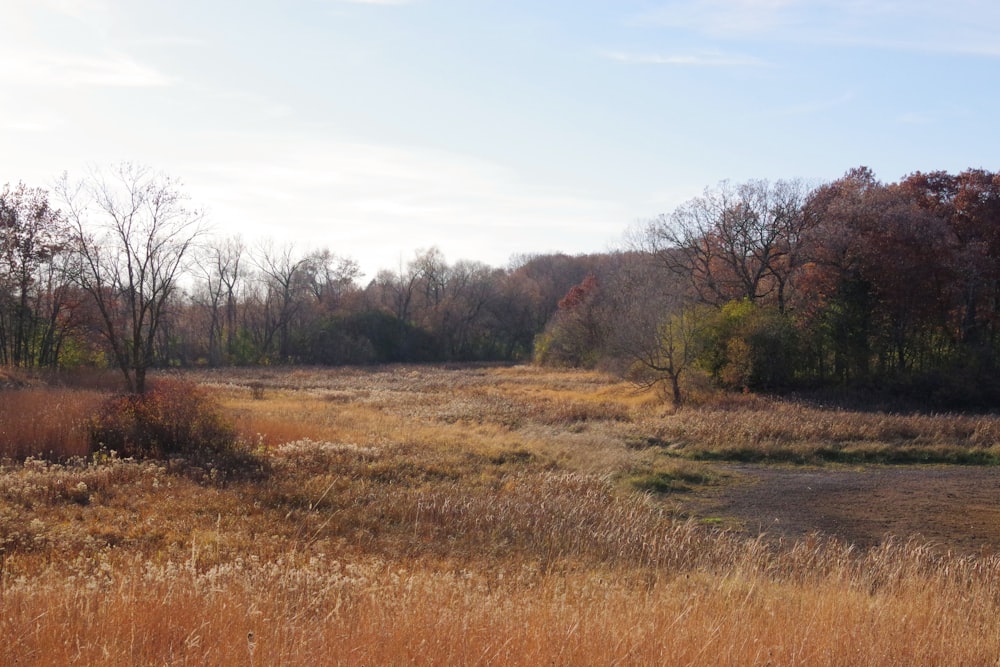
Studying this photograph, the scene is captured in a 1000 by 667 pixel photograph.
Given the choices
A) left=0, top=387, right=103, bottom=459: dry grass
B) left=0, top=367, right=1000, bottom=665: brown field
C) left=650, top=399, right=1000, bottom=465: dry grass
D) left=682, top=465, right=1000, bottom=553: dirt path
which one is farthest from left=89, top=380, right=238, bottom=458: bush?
left=650, top=399, right=1000, bottom=465: dry grass

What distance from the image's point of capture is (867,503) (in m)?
16.6

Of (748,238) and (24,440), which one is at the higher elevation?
(748,238)

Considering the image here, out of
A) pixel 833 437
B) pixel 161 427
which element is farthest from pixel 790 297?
pixel 161 427

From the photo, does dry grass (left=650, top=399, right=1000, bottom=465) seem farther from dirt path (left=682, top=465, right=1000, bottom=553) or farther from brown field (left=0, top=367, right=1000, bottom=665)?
dirt path (left=682, top=465, right=1000, bottom=553)

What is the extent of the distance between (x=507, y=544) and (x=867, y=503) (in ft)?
34.0

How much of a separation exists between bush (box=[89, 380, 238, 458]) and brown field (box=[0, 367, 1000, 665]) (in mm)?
640

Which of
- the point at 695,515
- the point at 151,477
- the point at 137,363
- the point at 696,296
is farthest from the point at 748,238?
the point at 151,477

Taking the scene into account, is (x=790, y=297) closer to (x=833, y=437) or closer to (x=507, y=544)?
(x=833, y=437)

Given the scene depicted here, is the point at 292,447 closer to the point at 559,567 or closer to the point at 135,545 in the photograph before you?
the point at 135,545

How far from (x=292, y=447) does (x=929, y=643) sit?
529 inches

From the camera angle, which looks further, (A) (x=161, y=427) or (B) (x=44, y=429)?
(A) (x=161, y=427)

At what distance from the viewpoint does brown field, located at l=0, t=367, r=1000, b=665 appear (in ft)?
15.4

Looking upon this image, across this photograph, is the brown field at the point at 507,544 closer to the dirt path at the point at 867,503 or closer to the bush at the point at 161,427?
the dirt path at the point at 867,503

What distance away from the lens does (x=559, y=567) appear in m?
8.68
